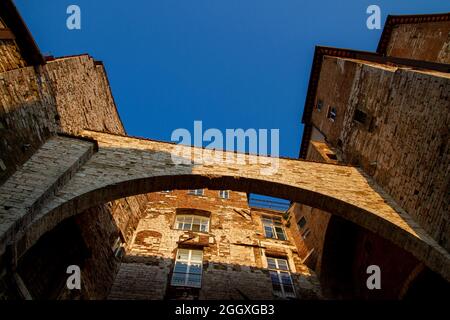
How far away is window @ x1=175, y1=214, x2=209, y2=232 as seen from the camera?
13039 millimetres

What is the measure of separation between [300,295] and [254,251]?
2261 mm

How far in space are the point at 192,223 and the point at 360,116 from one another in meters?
7.50

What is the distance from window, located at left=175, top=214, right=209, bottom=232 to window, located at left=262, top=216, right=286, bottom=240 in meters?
2.71

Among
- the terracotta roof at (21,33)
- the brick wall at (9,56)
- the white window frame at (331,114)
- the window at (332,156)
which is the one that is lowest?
the window at (332,156)

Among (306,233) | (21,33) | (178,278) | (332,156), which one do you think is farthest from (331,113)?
(21,33)

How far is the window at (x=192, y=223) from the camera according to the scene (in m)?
13.0

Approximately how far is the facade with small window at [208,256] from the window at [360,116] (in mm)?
5565

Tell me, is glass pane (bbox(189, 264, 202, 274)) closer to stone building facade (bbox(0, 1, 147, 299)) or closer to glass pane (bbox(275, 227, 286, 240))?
stone building facade (bbox(0, 1, 147, 299))

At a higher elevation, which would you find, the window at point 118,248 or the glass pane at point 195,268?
the window at point 118,248

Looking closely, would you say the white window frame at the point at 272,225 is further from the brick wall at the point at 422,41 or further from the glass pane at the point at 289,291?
the brick wall at the point at 422,41

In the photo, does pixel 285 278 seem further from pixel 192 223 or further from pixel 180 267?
pixel 192 223

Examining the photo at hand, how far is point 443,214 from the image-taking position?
5992 millimetres

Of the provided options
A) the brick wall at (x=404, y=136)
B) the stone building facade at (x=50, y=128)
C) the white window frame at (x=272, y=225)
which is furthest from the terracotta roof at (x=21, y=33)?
the white window frame at (x=272, y=225)
